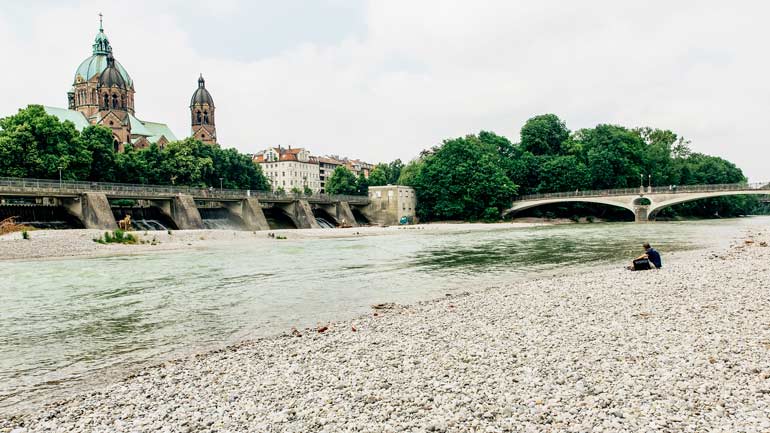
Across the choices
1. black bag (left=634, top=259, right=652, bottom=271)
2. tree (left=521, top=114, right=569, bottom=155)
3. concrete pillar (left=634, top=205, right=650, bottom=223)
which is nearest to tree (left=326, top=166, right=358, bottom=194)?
tree (left=521, top=114, right=569, bottom=155)

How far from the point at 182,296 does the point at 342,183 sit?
96.8 m

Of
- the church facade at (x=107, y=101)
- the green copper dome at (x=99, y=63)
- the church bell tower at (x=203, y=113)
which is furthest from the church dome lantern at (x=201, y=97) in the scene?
the green copper dome at (x=99, y=63)

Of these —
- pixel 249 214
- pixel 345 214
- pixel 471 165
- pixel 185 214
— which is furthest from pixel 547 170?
pixel 185 214

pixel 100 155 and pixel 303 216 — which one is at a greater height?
pixel 100 155

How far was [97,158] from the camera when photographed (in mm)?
59125

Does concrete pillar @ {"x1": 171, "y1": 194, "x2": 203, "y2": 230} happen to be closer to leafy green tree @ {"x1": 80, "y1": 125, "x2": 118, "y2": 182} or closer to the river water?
leafy green tree @ {"x1": 80, "y1": 125, "x2": 118, "y2": 182}

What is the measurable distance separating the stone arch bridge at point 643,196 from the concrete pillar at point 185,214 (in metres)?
53.4

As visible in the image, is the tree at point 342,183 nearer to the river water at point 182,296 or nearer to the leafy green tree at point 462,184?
the leafy green tree at point 462,184

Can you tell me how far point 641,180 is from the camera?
3381 inches

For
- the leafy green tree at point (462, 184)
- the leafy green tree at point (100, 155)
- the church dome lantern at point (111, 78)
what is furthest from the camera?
the church dome lantern at point (111, 78)

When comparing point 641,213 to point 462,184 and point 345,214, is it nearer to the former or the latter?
point 462,184

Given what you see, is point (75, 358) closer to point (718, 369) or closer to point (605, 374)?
point (605, 374)

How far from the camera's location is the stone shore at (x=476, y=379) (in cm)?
573

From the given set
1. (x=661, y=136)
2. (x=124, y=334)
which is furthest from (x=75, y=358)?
(x=661, y=136)
